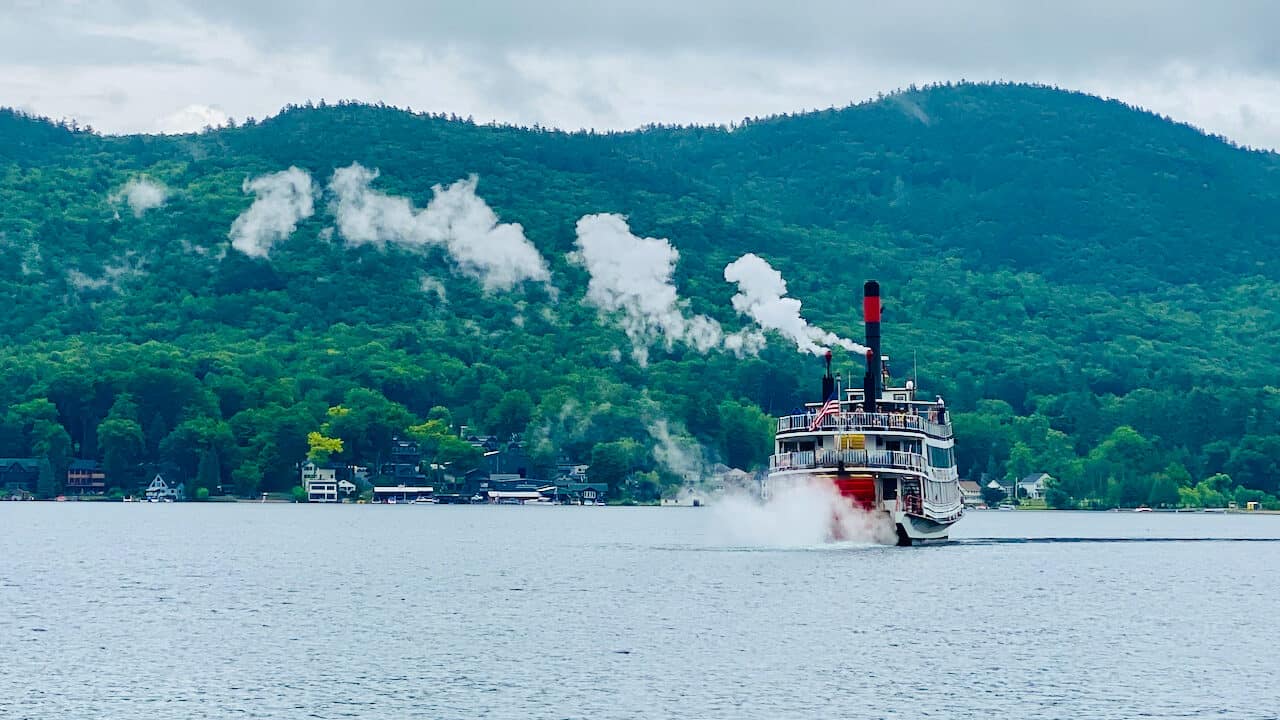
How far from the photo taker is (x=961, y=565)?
110250 mm

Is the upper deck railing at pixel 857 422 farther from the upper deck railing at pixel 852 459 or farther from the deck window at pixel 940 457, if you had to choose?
the deck window at pixel 940 457

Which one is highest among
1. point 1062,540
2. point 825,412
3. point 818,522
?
point 825,412

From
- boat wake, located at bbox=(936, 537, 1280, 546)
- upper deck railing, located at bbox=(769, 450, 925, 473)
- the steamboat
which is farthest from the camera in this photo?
boat wake, located at bbox=(936, 537, 1280, 546)

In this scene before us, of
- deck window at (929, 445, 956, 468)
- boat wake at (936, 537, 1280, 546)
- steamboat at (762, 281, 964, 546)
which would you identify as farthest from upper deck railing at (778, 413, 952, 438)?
boat wake at (936, 537, 1280, 546)

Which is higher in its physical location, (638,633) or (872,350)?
(872,350)

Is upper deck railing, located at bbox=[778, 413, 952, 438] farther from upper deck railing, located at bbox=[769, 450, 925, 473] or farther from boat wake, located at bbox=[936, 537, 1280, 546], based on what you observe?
boat wake, located at bbox=[936, 537, 1280, 546]

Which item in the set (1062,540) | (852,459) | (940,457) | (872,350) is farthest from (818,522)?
(1062,540)

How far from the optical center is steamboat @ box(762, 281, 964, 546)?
369ft

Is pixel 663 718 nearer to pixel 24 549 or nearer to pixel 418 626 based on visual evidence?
pixel 418 626

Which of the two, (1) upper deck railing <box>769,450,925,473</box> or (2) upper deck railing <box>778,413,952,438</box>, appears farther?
(2) upper deck railing <box>778,413,952,438</box>

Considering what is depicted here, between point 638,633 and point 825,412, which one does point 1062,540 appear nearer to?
point 825,412

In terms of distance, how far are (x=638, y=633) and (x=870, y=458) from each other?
39.0 metres

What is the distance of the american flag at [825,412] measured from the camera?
Result: 11475 cm

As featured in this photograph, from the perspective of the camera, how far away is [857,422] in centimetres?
11538
